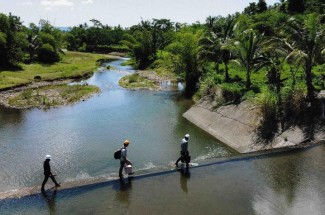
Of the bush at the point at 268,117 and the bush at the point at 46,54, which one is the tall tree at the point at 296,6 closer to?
the bush at the point at 268,117

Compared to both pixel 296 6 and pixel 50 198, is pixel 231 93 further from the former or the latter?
pixel 296 6

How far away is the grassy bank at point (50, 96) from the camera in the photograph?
38097mm

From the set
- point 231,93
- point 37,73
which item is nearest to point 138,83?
point 37,73

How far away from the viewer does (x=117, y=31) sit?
4929 inches

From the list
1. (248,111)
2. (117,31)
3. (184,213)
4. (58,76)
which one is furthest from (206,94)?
(117,31)

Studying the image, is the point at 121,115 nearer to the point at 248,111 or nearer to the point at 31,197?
the point at 248,111

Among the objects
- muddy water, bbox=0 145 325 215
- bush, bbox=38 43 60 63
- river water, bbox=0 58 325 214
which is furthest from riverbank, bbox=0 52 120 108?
muddy water, bbox=0 145 325 215

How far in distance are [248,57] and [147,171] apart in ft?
56.4

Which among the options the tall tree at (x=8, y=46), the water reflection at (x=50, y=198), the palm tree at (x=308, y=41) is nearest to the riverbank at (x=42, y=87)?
the tall tree at (x=8, y=46)

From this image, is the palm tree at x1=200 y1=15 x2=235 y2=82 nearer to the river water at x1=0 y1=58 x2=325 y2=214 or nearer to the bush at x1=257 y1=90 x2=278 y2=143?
the river water at x1=0 y1=58 x2=325 y2=214

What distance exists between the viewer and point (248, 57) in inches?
1235

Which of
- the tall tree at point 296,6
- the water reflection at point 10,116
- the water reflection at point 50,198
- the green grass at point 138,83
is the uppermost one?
the tall tree at point 296,6

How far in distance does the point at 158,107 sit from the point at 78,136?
12049mm

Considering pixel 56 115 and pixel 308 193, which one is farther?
pixel 56 115
